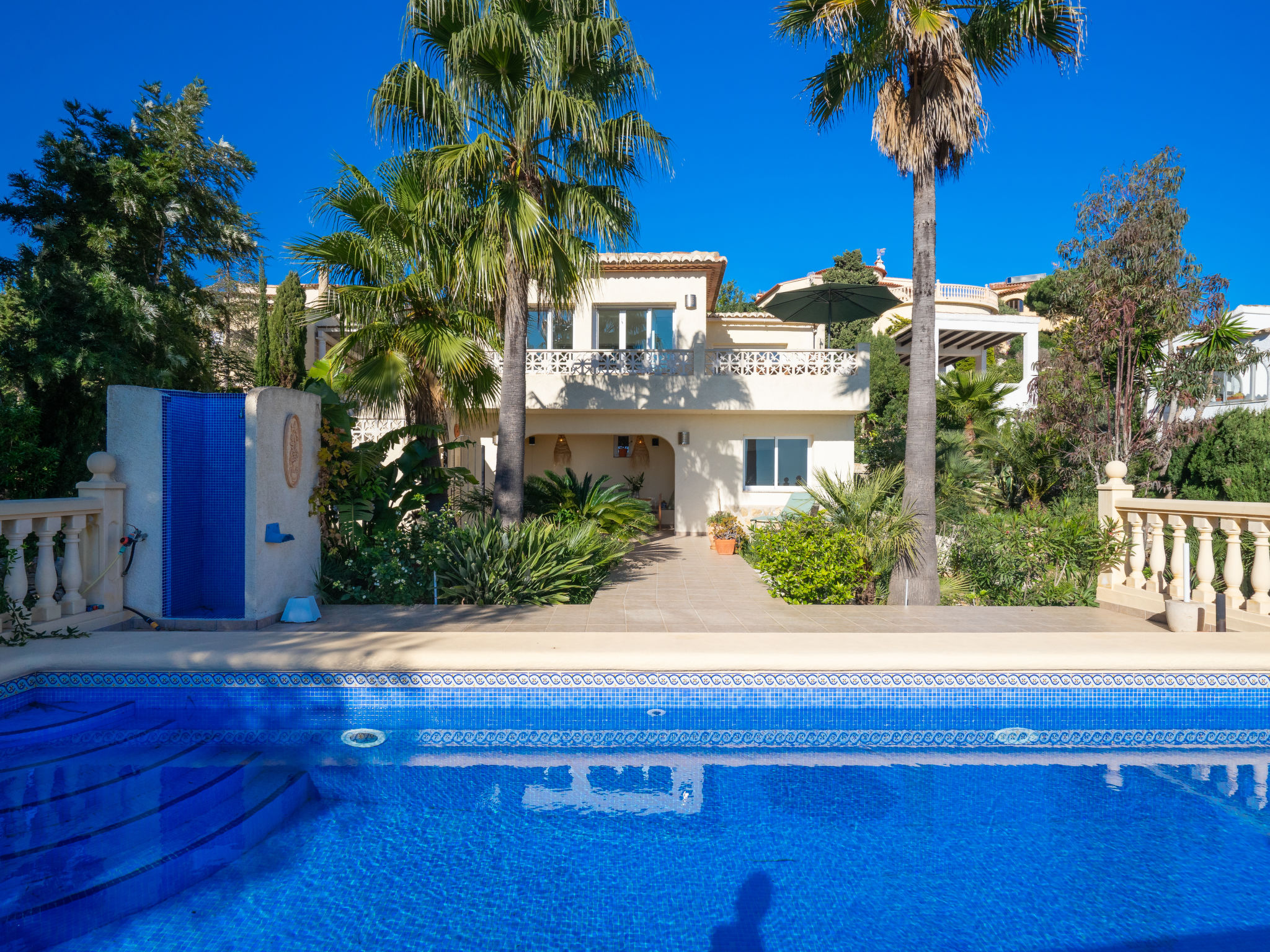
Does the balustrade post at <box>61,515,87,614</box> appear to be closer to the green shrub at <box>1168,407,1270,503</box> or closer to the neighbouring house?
the green shrub at <box>1168,407,1270,503</box>

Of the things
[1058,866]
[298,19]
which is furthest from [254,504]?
[298,19]

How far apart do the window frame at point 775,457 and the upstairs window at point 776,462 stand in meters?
0.02

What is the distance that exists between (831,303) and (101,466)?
12.8 m

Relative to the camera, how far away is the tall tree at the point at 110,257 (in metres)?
11.9

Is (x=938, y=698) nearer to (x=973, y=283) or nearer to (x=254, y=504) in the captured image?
(x=254, y=504)

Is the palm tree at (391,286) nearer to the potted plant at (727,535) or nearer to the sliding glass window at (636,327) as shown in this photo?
the potted plant at (727,535)

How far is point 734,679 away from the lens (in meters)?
5.36

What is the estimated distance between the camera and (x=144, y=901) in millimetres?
3115

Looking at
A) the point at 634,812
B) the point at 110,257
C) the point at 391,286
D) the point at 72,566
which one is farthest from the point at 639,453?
the point at 634,812

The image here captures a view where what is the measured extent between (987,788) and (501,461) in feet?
22.8

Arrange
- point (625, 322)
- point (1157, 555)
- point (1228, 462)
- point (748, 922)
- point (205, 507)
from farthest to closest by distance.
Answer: point (625, 322)
point (1228, 462)
point (1157, 555)
point (205, 507)
point (748, 922)

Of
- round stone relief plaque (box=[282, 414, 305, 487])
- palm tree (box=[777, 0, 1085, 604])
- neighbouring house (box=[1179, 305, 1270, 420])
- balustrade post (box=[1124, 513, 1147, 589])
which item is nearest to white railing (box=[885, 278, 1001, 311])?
neighbouring house (box=[1179, 305, 1270, 420])

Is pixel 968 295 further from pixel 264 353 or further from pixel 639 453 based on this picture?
pixel 264 353

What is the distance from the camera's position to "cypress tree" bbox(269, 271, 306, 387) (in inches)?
603
